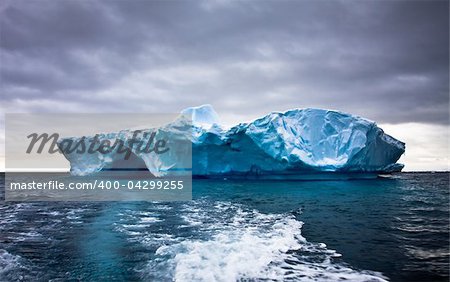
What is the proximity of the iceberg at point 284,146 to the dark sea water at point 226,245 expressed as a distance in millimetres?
11386

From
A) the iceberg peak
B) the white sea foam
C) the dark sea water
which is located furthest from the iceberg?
the white sea foam

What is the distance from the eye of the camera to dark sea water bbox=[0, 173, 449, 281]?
183 inches

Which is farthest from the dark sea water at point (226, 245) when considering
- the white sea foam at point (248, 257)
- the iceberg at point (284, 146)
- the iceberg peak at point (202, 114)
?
the iceberg peak at point (202, 114)

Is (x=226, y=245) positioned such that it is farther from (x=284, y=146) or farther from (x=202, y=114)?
(x=202, y=114)

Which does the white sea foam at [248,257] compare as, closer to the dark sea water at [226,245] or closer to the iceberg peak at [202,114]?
the dark sea water at [226,245]

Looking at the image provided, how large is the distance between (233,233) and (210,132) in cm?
1586

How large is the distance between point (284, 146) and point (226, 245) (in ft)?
51.6

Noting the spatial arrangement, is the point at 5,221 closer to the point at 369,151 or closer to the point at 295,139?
the point at 295,139

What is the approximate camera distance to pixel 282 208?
11055 mm

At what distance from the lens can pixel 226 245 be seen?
19.6 ft

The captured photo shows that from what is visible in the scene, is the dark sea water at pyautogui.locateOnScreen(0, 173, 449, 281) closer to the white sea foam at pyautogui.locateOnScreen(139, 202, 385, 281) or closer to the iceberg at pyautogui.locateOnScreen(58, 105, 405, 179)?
the white sea foam at pyautogui.locateOnScreen(139, 202, 385, 281)

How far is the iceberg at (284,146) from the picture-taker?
70.8 feet

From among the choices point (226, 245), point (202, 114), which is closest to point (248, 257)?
point (226, 245)

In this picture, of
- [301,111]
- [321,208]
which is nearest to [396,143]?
[301,111]
